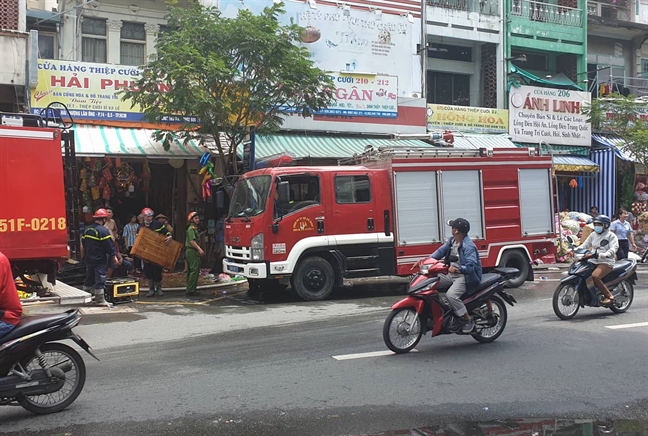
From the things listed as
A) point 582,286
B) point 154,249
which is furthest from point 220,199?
point 582,286

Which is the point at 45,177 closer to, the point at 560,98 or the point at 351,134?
the point at 351,134

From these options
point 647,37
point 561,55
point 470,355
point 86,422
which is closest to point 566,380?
point 470,355

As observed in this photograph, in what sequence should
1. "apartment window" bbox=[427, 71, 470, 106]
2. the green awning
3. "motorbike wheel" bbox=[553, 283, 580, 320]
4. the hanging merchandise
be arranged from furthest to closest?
"apartment window" bbox=[427, 71, 470, 106] → the green awning → the hanging merchandise → "motorbike wheel" bbox=[553, 283, 580, 320]

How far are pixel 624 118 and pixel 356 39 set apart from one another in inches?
386

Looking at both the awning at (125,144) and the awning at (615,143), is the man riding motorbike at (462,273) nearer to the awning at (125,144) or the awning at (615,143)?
the awning at (125,144)

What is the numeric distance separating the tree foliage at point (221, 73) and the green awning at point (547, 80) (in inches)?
382

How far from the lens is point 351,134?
18.2m

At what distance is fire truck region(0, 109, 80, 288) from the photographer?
350 inches

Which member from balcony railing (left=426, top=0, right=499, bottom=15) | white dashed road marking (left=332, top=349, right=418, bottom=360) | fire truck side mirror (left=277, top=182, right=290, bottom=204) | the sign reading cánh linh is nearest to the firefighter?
fire truck side mirror (left=277, top=182, right=290, bottom=204)

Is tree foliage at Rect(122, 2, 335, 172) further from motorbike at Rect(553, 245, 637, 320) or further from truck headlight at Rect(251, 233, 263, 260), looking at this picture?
motorbike at Rect(553, 245, 637, 320)

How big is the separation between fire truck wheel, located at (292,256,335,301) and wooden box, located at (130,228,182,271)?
2996 mm

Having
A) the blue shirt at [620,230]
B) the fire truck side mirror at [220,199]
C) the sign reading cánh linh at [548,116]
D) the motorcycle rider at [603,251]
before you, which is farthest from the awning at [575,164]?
the fire truck side mirror at [220,199]

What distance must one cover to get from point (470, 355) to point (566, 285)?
117 inches

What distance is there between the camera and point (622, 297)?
977 cm
